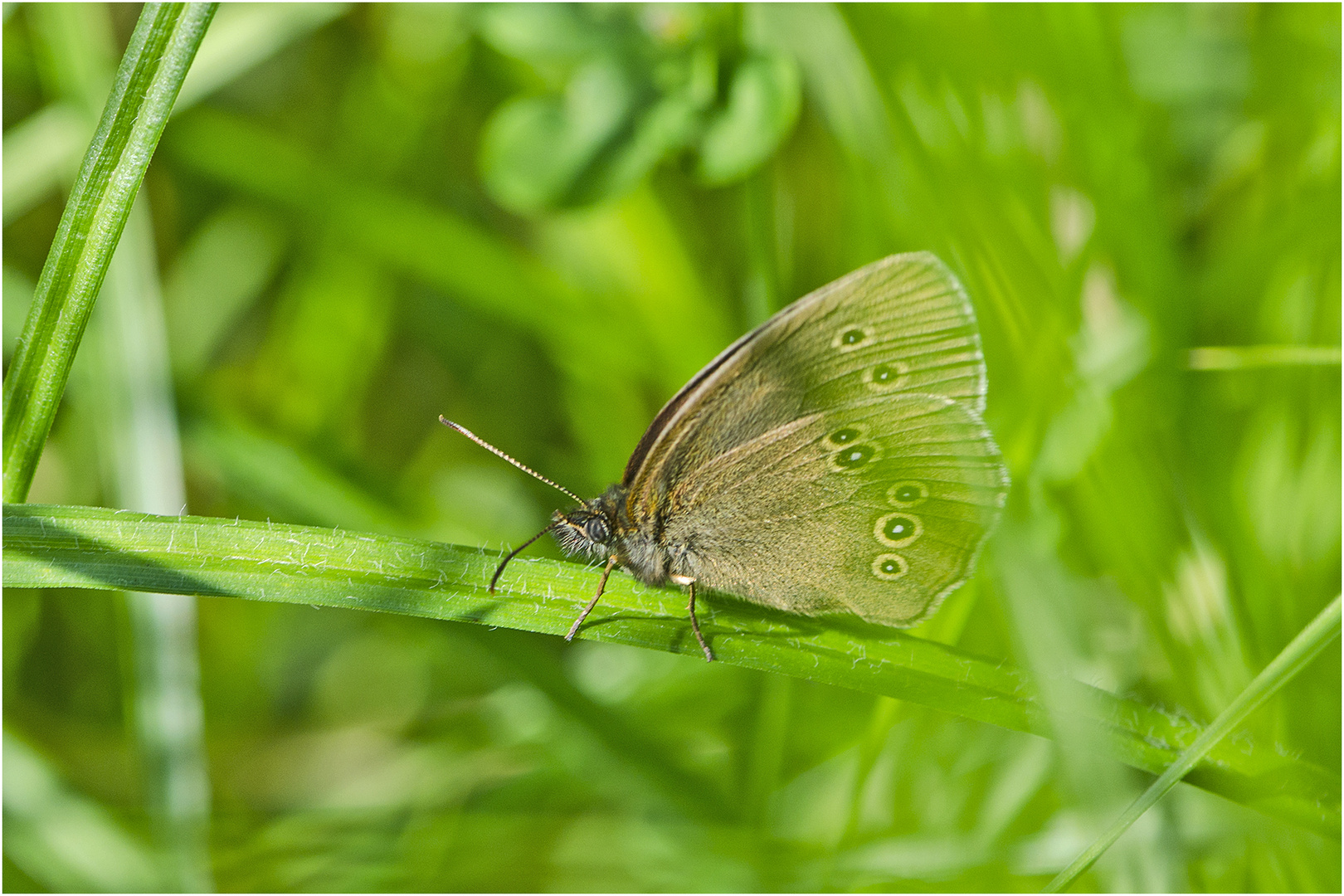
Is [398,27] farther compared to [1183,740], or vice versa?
[398,27]

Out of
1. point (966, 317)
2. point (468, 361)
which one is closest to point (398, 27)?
point (468, 361)

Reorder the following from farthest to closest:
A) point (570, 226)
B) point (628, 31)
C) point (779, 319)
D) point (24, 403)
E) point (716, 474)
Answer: point (570, 226) < point (628, 31) < point (716, 474) < point (779, 319) < point (24, 403)

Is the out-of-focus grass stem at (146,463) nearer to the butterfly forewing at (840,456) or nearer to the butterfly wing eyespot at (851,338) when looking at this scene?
the butterfly forewing at (840,456)

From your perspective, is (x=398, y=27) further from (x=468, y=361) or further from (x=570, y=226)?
(x=468, y=361)

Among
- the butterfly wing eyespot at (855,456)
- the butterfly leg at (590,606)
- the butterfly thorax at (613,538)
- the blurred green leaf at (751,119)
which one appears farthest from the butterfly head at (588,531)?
the blurred green leaf at (751,119)

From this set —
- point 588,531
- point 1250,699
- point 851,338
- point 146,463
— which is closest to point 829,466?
point 851,338

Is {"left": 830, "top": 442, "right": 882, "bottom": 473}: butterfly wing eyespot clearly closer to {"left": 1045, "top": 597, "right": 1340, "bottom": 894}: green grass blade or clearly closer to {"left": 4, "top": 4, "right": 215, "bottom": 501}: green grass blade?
{"left": 1045, "top": 597, "right": 1340, "bottom": 894}: green grass blade

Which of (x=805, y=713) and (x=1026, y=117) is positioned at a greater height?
(x=1026, y=117)

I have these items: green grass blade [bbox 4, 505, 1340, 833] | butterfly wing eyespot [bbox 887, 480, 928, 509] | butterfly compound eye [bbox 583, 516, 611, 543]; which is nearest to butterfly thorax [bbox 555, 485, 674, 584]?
butterfly compound eye [bbox 583, 516, 611, 543]
